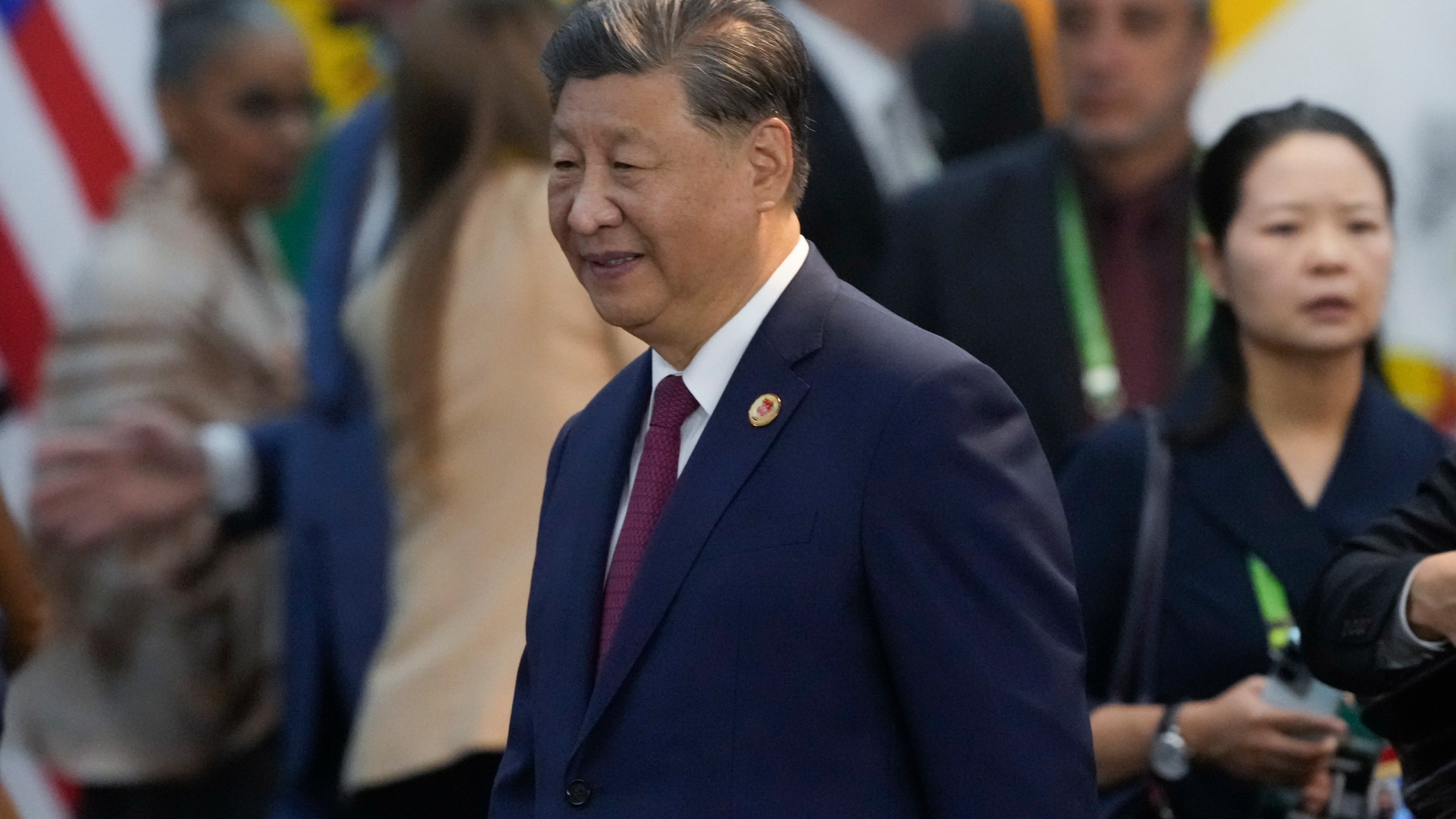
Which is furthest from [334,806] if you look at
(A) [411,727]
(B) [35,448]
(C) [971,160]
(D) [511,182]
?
(C) [971,160]

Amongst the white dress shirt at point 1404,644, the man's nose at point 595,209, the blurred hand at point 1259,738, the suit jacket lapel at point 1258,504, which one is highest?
the man's nose at point 595,209

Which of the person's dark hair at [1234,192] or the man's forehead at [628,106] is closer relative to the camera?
the man's forehead at [628,106]

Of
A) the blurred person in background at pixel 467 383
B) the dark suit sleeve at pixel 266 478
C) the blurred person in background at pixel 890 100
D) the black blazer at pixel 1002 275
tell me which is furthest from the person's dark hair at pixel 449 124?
the black blazer at pixel 1002 275

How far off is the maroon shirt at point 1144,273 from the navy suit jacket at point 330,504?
144cm

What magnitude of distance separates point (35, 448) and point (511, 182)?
1192 millimetres

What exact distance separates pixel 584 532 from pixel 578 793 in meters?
0.29

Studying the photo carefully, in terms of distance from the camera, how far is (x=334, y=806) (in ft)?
13.5

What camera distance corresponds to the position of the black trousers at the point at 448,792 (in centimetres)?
374

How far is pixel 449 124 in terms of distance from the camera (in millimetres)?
3834

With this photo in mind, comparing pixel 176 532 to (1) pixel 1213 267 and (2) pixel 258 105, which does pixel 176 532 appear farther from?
(1) pixel 1213 267

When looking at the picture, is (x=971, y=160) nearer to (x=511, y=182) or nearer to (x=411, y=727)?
(x=511, y=182)

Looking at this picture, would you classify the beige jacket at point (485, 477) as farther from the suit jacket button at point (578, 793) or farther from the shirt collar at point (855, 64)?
the suit jacket button at point (578, 793)

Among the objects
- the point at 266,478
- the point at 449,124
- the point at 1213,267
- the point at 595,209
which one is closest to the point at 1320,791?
the point at 1213,267

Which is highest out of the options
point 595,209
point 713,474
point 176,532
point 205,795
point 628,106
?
point 628,106
